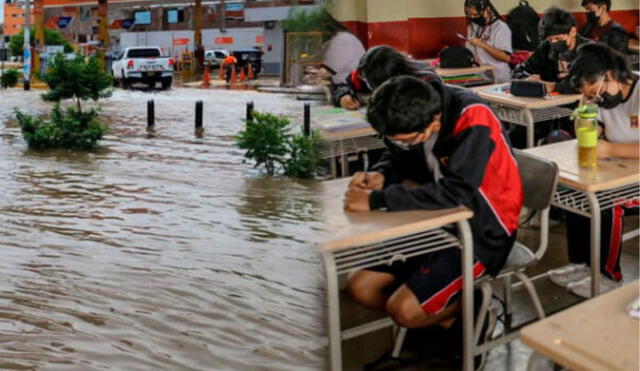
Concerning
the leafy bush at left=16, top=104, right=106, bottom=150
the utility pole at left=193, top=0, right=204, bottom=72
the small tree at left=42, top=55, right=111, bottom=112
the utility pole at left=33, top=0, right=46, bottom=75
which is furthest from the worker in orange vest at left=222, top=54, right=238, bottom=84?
the leafy bush at left=16, top=104, right=106, bottom=150

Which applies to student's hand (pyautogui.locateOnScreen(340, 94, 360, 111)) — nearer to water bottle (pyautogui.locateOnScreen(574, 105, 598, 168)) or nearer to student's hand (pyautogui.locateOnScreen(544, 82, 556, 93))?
water bottle (pyautogui.locateOnScreen(574, 105, 598, 168))

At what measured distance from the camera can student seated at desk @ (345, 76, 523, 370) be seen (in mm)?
1307

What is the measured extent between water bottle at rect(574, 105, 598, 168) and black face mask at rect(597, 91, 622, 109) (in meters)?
0.11

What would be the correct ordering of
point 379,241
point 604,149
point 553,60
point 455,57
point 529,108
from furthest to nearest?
point 455,57 < point 553,60 < point 529,108 < point 604,149 < point 379,241

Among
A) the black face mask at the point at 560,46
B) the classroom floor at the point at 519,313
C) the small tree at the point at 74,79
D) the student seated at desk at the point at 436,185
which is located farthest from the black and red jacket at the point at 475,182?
the small tree at the point at 74,79

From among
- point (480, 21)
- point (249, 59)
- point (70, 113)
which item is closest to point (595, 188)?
point (480, 21)

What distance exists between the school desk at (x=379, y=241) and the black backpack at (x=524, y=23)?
2.40 m

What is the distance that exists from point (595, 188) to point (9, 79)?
548 inches

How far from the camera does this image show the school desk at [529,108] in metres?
2.48

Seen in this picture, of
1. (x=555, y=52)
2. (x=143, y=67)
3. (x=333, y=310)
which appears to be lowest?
(x=333, y=310)

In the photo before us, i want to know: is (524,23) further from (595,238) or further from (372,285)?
(372,285)

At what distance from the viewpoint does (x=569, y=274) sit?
2037 millimetres

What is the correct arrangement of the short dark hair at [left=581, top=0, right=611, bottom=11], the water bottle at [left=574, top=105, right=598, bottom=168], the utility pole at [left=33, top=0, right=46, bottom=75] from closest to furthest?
1. the water bottle at [left=574, top=105, right=598, bottom=168]
2. the short dark hair at [left=581, top=0, right=611, bottom=11]
3. the utility pole at [left=33, top=0, right=46, bottom=75]

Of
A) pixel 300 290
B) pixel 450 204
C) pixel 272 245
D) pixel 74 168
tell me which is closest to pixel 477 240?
pixel 450 204
